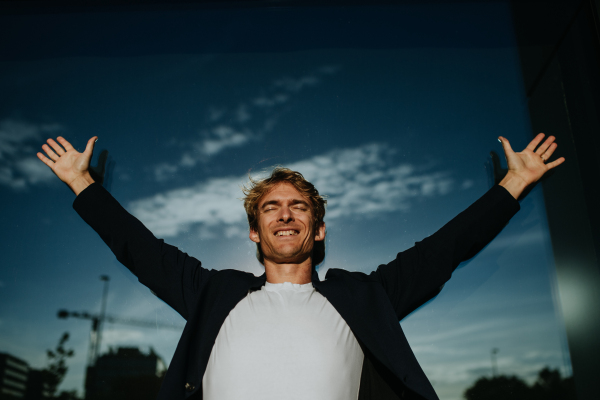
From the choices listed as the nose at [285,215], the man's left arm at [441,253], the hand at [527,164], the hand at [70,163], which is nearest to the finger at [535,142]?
the hand at [527,164]

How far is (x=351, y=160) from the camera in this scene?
2.33 metres

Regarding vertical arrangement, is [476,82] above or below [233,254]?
above

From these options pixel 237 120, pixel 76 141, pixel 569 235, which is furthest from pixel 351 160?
pixel 76 141

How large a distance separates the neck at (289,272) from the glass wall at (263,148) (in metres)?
0.15

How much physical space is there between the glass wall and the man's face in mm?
162

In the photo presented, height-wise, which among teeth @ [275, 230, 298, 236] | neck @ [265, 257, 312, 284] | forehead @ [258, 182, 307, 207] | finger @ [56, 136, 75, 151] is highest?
finger @ [56, 136, 75, 151]

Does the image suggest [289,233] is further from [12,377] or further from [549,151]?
[12,377]

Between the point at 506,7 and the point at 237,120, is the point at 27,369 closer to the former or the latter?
the point at 237,120

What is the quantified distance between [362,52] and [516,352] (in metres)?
2.02

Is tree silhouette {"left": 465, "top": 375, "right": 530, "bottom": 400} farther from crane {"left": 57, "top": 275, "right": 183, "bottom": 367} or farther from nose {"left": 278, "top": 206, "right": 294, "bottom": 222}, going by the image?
crane {"left": 57, "top": 275, "right": 183, "bottom": 367}

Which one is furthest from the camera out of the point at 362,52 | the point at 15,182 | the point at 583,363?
the point at 362,52

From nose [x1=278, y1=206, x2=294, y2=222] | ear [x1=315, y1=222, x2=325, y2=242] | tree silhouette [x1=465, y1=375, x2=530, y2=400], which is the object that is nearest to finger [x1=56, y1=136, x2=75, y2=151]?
nose [x1=278, y1=206, x2=294, y2=222]

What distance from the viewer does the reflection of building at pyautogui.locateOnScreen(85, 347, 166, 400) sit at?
6.40 ft

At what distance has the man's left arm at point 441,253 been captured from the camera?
187 cm
